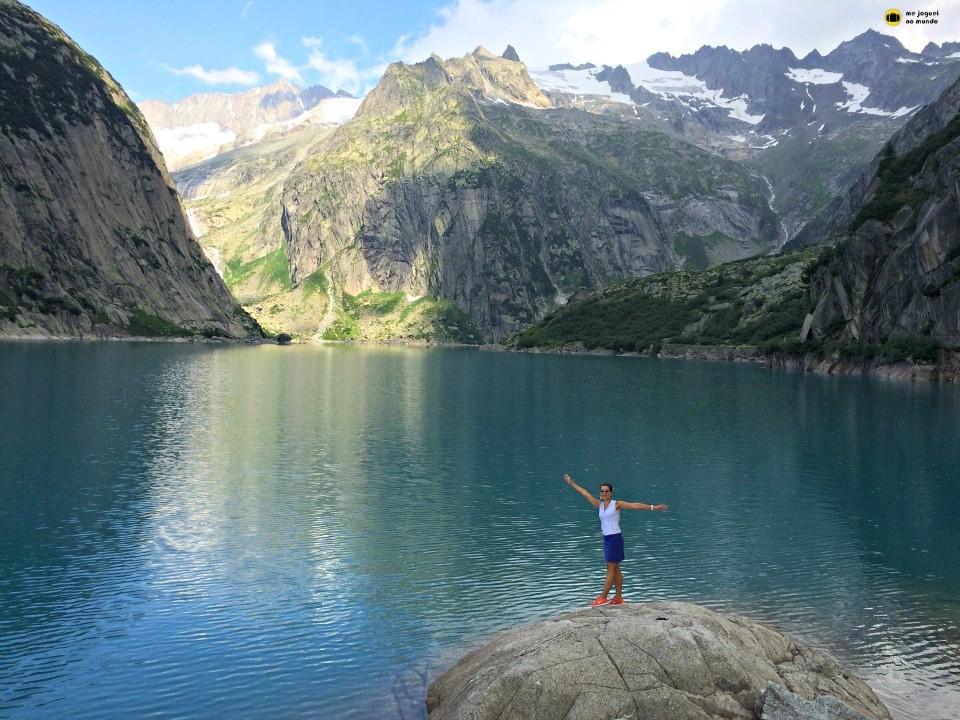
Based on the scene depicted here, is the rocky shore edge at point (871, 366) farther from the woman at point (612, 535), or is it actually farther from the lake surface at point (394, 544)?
the woman at point (612, 535)

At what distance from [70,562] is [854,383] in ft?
436

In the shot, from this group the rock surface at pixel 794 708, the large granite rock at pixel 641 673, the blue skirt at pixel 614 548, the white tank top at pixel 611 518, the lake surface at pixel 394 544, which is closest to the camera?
the rock surface at pixel 794 708

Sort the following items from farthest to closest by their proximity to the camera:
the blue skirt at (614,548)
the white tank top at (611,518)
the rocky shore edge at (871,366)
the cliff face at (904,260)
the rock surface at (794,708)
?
the cliff face at (904,260)
the rocky shore edge at (871,366)
the blue skirt at (614,548)
the white tank top at (611,518)
the rock surface at (794,708)

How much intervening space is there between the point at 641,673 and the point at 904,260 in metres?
156

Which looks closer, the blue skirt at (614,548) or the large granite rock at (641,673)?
the large granite rock at (641,673)

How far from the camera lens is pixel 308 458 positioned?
Answer: 5591 centimetres

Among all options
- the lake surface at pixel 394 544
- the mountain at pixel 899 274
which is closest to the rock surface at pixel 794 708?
the lake surface at pixel 394 544

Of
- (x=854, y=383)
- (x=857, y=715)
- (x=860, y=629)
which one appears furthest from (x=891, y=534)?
(x=854, y=383)

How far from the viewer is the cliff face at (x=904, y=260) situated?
437 ft

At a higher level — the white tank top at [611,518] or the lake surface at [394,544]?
the white tank top at [611,518]

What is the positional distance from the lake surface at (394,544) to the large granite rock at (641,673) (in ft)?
9.09

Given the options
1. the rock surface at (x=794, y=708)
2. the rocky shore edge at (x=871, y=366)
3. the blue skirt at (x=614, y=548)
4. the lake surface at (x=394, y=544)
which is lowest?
the lake surface at (x=394, y=544)

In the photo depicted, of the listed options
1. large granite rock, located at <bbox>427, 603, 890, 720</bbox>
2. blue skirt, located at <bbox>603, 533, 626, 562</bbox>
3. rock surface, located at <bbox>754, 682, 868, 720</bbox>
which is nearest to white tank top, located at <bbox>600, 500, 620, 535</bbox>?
blue skirt, located at <bbox>603, 533, 626, 562</bbox>

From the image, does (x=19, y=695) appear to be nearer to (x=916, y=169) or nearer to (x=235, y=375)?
(x=235, y=375)
